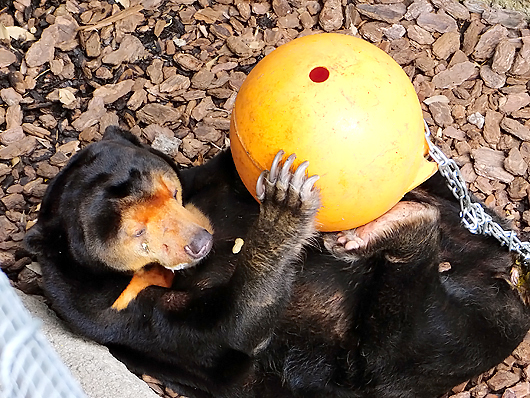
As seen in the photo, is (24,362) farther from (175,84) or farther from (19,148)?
(175,84)

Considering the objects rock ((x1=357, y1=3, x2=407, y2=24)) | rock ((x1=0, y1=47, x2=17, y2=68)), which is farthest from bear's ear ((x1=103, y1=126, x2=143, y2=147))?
rock ((x1=357, y1=3, x2=407, y2=24))

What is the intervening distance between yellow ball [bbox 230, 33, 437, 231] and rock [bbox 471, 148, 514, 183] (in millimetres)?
1964

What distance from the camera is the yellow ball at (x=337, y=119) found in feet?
8.80

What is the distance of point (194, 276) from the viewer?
3.72m

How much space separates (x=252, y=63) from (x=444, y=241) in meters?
2.18

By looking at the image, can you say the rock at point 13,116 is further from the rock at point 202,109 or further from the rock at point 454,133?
the rock at point 454,133

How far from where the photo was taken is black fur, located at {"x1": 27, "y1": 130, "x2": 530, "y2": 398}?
3.36 meters

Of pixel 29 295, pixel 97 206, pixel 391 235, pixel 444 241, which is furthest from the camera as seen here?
pixel 29 295

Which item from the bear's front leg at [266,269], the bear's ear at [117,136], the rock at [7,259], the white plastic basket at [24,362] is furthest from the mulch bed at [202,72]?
the white plastic basket at [24,362]

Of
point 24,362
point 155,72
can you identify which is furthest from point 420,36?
point 24,362

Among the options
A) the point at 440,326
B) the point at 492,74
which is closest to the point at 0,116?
the point at 440,326

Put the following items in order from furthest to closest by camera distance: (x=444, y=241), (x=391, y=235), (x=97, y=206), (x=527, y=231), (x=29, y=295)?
(x=527, y=231), (x=29, y=295), (x=444, y=241), (x=391, y=235), (x=97, y=206)

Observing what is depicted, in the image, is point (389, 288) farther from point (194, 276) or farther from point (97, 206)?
point (97, 206)

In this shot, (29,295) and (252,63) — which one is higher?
(252,63)
